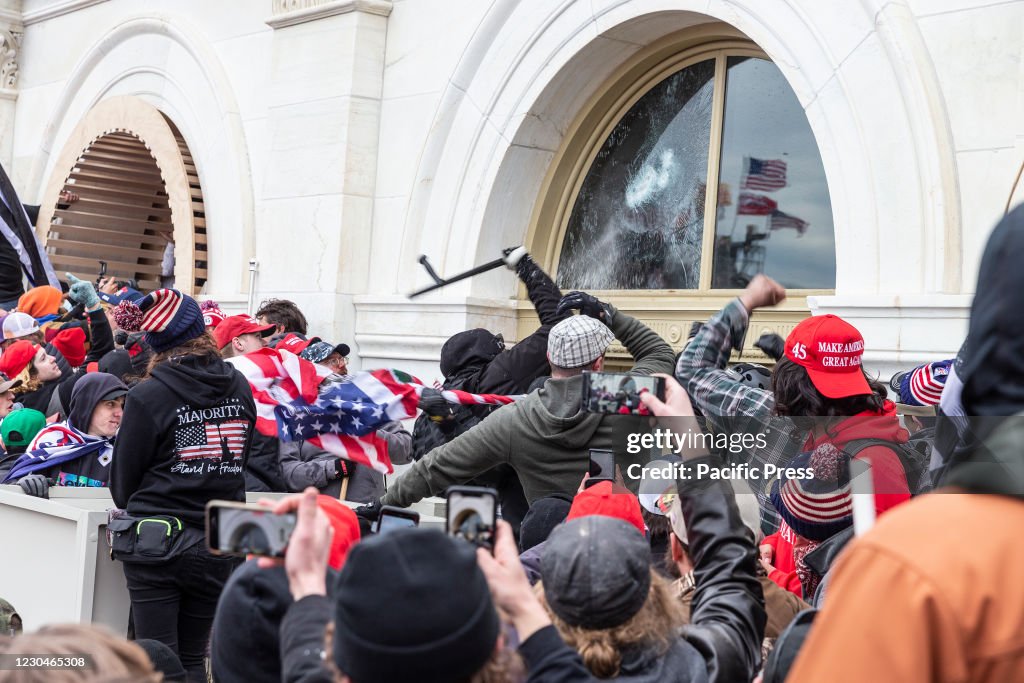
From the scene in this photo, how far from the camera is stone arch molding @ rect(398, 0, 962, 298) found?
5234mm

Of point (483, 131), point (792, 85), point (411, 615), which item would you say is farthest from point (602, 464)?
point (483, 131)

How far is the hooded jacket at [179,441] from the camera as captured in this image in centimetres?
412

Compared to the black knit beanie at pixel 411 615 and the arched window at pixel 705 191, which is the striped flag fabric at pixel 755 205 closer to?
the arched window at pixel 705 191

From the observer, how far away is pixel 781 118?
258 inches

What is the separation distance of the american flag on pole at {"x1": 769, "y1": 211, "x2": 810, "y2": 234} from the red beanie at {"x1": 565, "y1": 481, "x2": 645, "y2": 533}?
3376 millimetres

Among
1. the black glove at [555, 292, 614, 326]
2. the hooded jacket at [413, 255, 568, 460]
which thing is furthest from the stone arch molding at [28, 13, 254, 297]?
the black glove at [555, 292, 614, 326]

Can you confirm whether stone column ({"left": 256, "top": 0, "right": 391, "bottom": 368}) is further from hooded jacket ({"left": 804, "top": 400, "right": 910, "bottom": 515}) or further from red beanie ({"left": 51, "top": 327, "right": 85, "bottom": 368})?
hooded jacket ({"left": 804, "top": 400, "right": 910, "bottom": 515})

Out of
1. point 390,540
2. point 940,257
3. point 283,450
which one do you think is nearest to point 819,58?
point 940,257

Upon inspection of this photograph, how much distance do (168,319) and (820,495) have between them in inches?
98.8

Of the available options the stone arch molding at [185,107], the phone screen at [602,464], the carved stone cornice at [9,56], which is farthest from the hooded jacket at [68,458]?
the carved stone cornice at [9,56]

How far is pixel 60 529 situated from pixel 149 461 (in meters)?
0.75

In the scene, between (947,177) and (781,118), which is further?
(781,118)

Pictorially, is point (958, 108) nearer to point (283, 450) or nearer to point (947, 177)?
point (947, 177)

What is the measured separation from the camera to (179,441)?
164 inches
